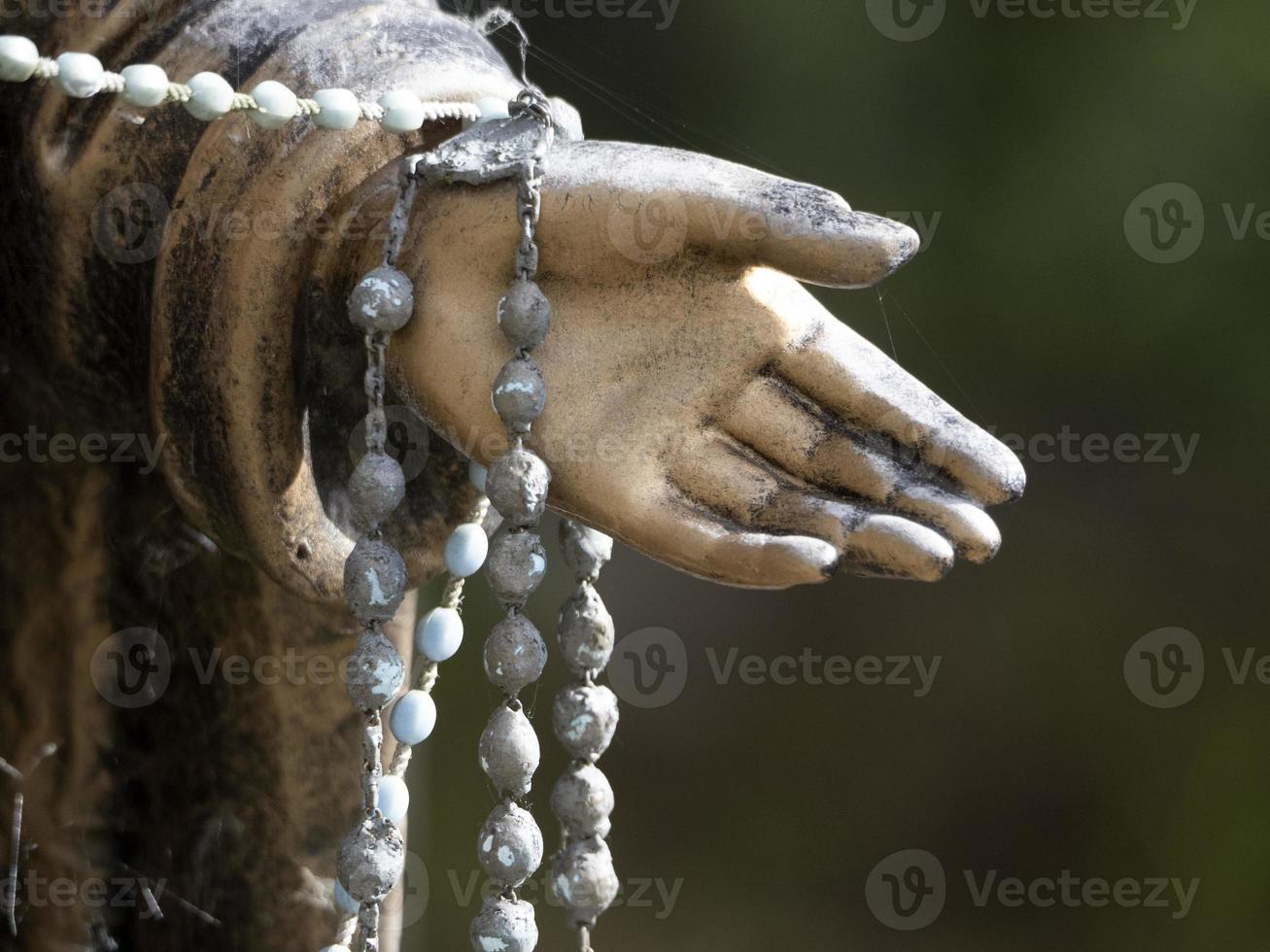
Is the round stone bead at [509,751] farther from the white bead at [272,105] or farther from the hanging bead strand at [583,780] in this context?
the white bead at [272,105]

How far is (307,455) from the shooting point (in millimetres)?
708

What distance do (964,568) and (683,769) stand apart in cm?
46

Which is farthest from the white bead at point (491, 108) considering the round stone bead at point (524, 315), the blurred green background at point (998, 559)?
the blurred green background at point (998, 559)

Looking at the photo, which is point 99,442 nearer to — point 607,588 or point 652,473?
point 652,473

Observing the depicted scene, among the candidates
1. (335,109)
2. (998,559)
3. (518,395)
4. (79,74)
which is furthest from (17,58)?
(998,559)

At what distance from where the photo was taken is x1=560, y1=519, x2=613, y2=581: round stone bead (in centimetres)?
73

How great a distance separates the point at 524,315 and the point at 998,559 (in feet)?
4.34

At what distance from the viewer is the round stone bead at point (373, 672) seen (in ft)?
2.08

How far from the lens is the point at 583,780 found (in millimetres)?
700

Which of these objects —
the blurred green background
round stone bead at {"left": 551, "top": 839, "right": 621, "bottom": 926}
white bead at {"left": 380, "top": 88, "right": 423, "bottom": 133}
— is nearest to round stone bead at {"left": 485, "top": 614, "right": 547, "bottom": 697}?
round stone bead at {"left": 551, "top": 839, "right": 621, "bottom": 926}

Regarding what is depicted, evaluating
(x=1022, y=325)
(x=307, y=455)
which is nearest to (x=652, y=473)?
(x=307, y=455)

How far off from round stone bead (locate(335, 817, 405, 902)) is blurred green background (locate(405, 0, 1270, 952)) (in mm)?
1135

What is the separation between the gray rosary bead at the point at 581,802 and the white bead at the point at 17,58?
0.39 m

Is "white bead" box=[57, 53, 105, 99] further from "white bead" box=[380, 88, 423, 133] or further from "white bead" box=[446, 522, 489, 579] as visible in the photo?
"white bead" box=[446, 522, 489, 579]
